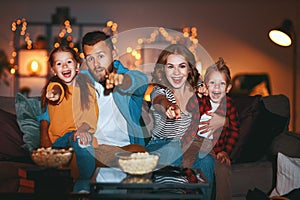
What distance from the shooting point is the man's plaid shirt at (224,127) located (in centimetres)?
287

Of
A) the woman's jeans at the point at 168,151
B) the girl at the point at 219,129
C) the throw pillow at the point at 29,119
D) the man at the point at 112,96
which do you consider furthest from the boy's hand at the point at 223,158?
the throw pillow at the point at 29,119

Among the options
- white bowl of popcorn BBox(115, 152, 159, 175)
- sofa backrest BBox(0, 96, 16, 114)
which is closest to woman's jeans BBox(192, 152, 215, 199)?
white bowl of popcorn BBox(115, 152, 159, 175)

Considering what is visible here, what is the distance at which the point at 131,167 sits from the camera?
2.13 metres

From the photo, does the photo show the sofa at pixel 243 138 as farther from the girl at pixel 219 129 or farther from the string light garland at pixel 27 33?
the string light garland at pixel 27 33

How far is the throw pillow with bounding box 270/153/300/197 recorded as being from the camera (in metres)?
2.70

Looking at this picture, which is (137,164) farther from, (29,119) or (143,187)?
(29,119)

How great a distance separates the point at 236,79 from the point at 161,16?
1.38 m

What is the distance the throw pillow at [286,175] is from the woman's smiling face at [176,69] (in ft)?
2.44

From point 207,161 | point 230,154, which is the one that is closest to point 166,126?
point 207,161

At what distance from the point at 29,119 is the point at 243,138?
4.51 feet

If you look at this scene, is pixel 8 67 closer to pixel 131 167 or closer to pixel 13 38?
pixel 13 38

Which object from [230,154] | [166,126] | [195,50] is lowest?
[230,154]

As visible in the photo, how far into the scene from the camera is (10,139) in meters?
3.03

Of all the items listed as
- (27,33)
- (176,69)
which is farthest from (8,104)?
(27,33)
